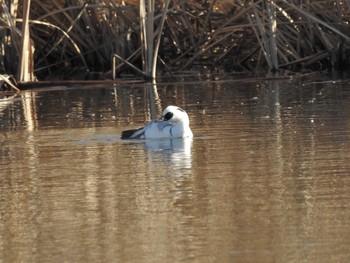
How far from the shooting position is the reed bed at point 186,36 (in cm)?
1561

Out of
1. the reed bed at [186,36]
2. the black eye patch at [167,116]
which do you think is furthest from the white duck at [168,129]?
the reed bed at [186,36]

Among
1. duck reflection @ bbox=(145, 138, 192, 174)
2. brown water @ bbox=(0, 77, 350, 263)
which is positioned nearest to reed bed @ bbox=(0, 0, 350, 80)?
brown water @ bbox=(0, 77, 350, 263)

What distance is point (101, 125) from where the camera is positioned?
10148 mm

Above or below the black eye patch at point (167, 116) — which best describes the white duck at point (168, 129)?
below

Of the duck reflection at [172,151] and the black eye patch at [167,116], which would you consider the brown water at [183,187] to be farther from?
the black eye patch at [167,116]

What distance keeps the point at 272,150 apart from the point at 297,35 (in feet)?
28.0

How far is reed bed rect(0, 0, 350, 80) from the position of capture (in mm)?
15609

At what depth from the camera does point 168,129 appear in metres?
9.17

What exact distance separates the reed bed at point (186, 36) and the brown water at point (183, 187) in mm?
4267

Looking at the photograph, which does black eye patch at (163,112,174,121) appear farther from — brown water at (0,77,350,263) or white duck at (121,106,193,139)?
brown water at (0,77,350,263)

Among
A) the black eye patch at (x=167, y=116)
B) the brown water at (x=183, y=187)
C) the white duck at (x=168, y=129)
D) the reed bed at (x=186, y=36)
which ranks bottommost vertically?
the brown water at (x=183, y=187)

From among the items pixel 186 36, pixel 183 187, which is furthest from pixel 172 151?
pixel 186 36

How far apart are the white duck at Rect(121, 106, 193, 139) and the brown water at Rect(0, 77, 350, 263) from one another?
132mm

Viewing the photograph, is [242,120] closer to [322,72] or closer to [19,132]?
[19,132]
